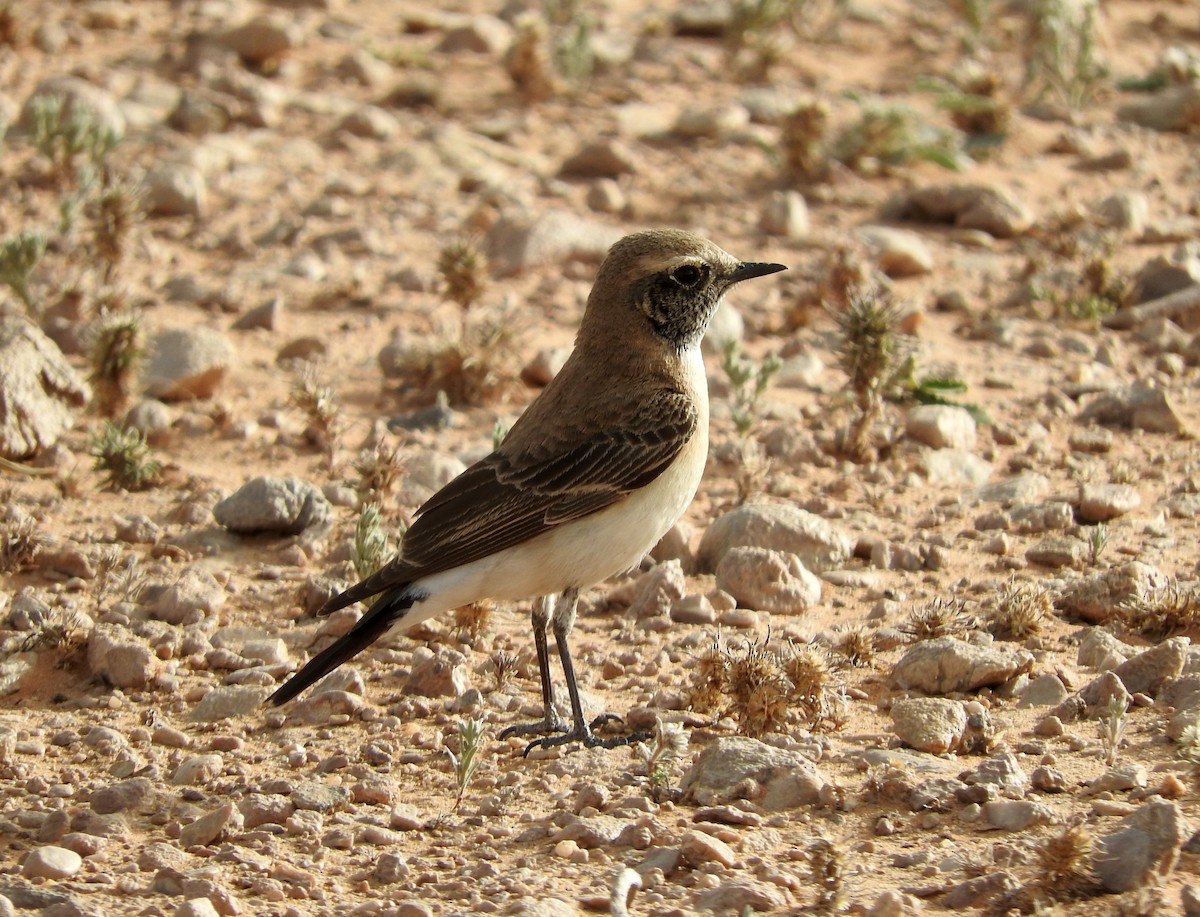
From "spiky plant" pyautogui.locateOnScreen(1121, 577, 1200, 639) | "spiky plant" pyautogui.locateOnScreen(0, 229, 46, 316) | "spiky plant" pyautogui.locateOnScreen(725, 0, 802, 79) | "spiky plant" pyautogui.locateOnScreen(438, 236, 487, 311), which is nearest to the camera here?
"spiky plant" pyautogui.locateOnScreen(1121, 577, 1200, 639)

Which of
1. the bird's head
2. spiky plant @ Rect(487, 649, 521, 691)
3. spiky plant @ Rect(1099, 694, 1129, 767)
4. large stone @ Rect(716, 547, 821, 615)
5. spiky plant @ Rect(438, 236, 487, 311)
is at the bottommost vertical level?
spiky plant @ Rect(487, 649, 521, 691)

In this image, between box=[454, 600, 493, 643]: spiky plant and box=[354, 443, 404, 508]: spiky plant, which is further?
box=[354, 443, 404, 508]: spiky plant

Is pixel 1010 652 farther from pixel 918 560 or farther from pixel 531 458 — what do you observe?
pixel 531 458

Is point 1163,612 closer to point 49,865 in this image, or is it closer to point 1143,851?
point 1143,851

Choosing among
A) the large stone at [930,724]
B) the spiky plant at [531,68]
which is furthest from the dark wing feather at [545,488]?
the spiky plant at [531,68]

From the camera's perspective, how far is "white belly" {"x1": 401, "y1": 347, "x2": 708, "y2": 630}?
647 cm

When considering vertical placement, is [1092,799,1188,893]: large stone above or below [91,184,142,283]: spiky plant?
below

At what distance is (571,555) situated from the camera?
256 inches

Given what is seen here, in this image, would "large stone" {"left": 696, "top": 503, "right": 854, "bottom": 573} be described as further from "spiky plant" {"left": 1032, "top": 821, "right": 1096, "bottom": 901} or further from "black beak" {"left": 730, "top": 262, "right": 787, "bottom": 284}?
"spiky plant" {"left": 1032, "top": 821, "right": 1096, "bottom": 901}

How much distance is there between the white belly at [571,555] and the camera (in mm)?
6469

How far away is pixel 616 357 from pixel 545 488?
2.48 feet

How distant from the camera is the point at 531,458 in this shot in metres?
6.72

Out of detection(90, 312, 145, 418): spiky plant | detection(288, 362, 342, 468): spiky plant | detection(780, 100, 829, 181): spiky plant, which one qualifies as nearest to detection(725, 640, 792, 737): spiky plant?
detection(288, 362, 342, 468): spiky plant

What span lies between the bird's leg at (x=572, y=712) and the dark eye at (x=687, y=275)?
149cm
